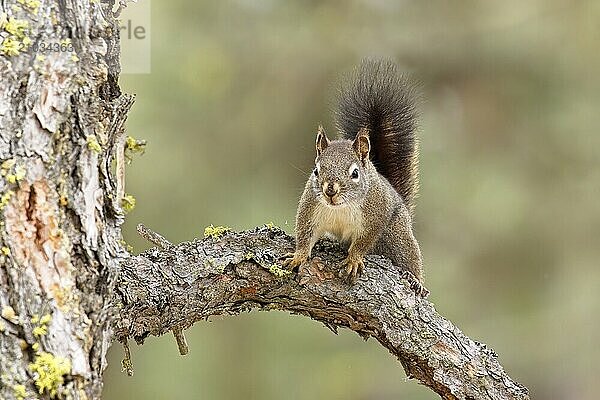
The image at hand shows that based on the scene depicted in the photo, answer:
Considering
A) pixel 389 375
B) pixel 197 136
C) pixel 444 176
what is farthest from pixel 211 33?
pixel 389 375

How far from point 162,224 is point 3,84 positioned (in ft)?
6.45

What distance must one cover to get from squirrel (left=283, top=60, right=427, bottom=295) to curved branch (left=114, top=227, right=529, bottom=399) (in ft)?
0.14

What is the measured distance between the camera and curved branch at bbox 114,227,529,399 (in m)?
1.79

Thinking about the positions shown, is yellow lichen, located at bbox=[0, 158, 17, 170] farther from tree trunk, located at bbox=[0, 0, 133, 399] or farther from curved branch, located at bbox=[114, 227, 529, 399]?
curved branch, located at bbox=[114, 227, 529, 399]

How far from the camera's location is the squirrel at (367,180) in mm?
2042

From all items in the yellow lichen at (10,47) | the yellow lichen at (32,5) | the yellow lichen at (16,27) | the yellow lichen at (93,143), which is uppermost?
the yellow lichen at (32,5)

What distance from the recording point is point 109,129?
1659 millimetres

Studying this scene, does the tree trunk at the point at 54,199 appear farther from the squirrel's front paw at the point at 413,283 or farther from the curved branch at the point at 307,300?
the squirrel's front paw at the point at 413,283

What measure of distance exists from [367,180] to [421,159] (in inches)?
59.5

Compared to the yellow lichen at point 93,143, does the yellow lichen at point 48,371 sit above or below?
below

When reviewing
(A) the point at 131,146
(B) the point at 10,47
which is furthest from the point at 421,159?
(B) the point at 10,47

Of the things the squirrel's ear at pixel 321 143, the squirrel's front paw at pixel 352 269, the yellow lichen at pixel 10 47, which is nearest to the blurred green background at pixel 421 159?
the squirrel's ear at pixel 321 143

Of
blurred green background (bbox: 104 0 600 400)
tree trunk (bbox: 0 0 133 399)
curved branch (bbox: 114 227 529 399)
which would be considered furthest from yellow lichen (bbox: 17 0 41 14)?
blurred green background (bbox: 104 0 600 400)

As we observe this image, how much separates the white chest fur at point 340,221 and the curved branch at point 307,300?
2.8 inches
